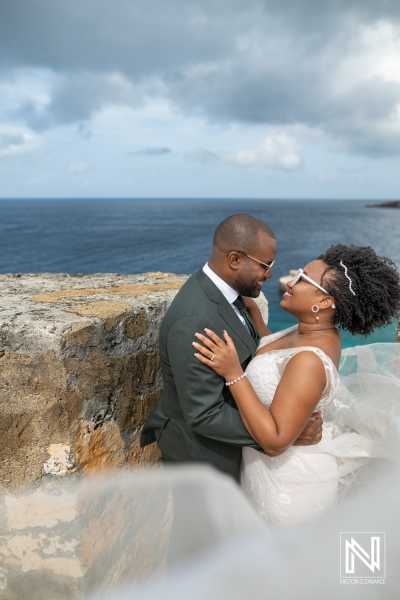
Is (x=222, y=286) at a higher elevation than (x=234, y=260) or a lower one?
lower

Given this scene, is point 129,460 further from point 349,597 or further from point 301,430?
point 349,597

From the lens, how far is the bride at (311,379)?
250 cm

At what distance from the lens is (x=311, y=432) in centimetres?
274

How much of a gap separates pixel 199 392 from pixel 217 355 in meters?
0.20

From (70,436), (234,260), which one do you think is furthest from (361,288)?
A: (70,436)

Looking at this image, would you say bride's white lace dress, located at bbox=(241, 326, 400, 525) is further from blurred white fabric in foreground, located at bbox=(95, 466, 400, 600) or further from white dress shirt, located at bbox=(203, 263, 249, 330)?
white dress shirt, located at bbox=(203, 263, 249, 330)

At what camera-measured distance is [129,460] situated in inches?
122

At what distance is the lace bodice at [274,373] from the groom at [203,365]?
99 millimetres

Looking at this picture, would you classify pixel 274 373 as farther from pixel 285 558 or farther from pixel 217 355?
pixel 285 558

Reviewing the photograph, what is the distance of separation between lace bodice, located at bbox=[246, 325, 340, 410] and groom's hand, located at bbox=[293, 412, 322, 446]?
0.07 meters

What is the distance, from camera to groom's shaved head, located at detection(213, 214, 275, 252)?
263cm

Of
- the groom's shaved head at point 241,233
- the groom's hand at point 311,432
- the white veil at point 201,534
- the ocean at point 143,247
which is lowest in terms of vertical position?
the ocean at point 143,247

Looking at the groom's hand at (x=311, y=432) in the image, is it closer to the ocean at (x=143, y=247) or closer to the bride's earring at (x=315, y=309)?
the bride's earring at (x=315, y=309)

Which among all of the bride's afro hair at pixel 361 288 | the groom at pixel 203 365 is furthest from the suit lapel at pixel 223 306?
the bride's afro hair at pixel 361 288
